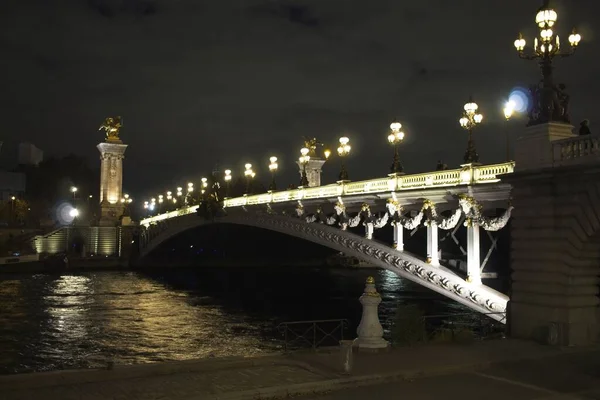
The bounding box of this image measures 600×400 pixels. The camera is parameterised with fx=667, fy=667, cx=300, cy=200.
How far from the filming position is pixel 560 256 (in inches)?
629

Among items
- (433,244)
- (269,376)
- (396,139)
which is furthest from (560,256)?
(396,139)

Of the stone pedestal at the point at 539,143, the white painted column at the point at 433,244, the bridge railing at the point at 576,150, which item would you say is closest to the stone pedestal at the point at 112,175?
the white painted column at the point at 433,244

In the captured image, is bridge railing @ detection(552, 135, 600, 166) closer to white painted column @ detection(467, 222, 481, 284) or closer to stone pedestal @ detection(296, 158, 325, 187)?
white painted column @ detection(467, 222, 481, 284)

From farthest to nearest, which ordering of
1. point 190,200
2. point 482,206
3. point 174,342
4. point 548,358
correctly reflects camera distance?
1. point 190,200
2. point 174,342
3. point 482,206
4. point 548,358

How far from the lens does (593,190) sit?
15461 mm

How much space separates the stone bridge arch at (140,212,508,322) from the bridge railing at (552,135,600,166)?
518 cm

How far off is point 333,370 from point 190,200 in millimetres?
70983

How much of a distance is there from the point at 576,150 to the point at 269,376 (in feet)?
30.5

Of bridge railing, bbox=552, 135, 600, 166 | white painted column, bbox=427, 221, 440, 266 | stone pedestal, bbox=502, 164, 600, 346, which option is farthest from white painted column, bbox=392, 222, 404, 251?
bridge railing, bbox=552, 135, 600, 166

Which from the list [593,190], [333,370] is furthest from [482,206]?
[333,370]

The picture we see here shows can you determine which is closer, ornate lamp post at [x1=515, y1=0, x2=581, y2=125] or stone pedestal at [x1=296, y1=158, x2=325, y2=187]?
ornate lamp post at [x1=515, y1=0, x2=581, y2=125]

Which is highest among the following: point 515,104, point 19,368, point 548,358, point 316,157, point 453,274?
point 316,157

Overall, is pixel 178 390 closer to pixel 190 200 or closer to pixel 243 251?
pixel 190 200

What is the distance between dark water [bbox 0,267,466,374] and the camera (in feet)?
90.3
